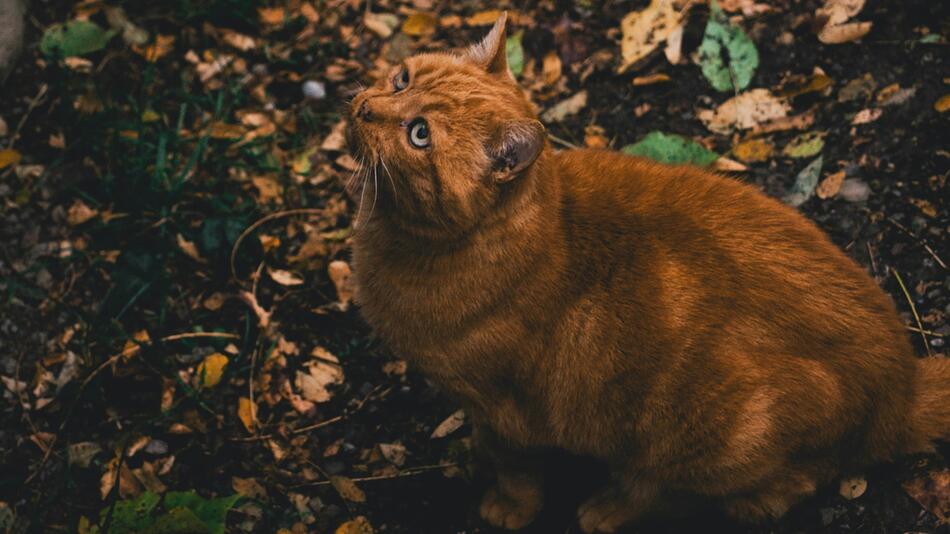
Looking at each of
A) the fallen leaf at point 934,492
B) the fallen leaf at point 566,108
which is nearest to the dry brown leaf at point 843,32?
the fallen leaf at point 566,108

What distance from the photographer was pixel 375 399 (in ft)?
10.5

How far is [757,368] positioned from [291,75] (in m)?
2.94

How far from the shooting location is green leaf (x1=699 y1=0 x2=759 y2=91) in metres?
3.60

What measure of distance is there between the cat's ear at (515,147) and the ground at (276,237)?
1.03m

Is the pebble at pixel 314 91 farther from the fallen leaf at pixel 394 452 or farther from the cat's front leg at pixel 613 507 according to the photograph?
the cat's front leg at pixel 613 507

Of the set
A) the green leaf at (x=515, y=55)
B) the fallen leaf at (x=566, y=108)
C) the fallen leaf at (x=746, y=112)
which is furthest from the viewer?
the green leaf at (x=515, y=55)

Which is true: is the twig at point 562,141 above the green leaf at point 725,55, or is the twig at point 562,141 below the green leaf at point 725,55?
below

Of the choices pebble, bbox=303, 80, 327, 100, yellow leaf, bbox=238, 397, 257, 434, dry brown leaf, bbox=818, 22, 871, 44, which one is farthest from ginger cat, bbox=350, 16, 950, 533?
pebble, bbox=303, 80, 327, 100

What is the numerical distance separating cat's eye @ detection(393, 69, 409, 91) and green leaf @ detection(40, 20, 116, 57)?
2.29 m

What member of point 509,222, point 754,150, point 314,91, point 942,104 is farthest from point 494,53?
point 942,104

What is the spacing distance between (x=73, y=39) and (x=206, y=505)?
2610 mm

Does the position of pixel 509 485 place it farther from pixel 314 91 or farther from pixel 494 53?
pixel 314 91

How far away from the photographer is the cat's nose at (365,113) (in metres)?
2.32

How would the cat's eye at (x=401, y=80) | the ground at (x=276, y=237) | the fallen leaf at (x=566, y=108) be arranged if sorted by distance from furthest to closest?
the fallen leaf at (x=566, y=108), the ground at (x=276, y=237), the cat's eye at (x=401, y=80)
